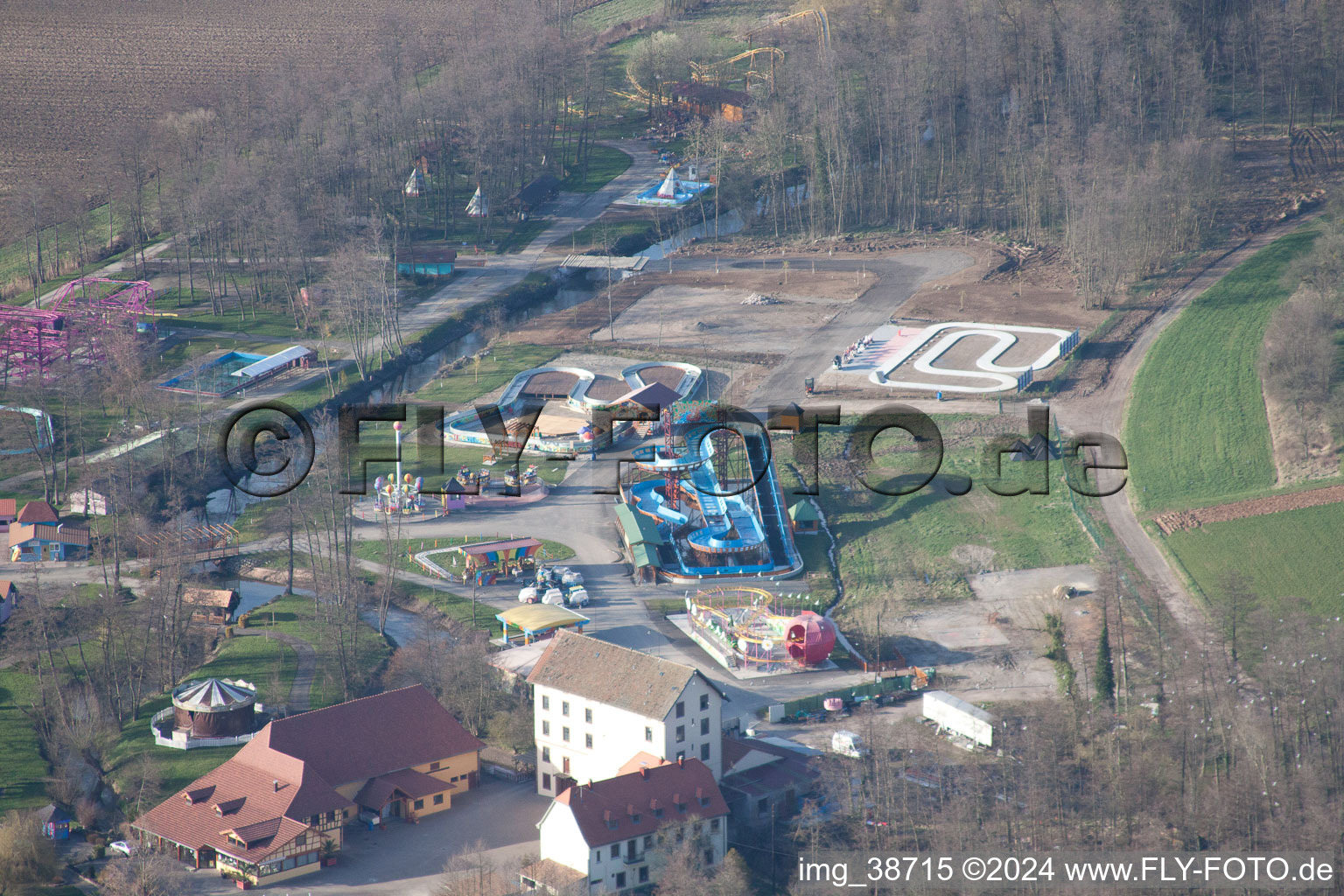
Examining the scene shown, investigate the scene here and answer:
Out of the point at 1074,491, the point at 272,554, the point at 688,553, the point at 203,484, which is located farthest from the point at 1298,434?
the point at 203,484

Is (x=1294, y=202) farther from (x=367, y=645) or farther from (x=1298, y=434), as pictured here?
(x=367, y=645)

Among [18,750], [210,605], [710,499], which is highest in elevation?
[710,499]

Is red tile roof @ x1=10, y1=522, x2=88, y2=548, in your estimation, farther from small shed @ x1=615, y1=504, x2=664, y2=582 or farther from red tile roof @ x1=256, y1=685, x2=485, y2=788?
small shed @ x1=615, y1=504, x2=664, y2=582

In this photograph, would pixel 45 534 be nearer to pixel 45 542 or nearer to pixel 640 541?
pixel 45 542

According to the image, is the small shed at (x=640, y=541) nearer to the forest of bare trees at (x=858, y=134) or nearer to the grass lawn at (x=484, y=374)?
the grass lawn at (x=484, y=374)

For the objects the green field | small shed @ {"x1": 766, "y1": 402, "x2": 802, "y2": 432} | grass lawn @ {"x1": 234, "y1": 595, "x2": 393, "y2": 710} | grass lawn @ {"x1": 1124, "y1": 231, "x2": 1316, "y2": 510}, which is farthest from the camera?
small shed @ {"x1": 766, "y1": 402, "x2": 802, "y2": 432}

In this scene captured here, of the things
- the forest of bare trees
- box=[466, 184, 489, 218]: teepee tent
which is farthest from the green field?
box=[466, 184, 489, 218]: teepee tent

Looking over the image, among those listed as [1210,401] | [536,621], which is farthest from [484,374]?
[1210,401]
